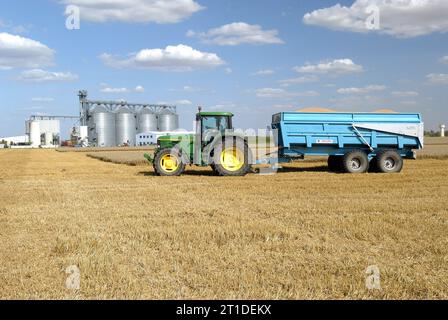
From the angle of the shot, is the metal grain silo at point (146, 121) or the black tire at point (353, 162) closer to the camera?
the black tire at point (353, 162)

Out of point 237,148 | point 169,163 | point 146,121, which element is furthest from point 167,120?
point 237,148

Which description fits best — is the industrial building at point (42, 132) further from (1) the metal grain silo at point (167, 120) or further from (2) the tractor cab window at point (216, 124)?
(2) the tractor cab window at point (216, 124)

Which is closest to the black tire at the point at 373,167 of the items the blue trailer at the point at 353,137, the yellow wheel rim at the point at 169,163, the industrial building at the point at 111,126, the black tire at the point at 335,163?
the blue trailer at the point at 353,137

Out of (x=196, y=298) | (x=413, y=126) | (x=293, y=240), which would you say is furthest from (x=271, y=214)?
(x=413, y=126)

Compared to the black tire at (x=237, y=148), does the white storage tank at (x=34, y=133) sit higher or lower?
higher

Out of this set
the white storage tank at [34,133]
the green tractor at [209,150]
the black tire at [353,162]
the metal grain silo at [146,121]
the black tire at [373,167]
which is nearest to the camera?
the green tractor at [209,150]

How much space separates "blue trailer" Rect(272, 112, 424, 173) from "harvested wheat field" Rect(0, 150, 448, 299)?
5.09 m

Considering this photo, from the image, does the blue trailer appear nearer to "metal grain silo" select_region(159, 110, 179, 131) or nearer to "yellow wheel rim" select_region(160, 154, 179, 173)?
"yellow wheel rim" select_region(160, 154, 179, 173)

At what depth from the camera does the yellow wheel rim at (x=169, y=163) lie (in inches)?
645

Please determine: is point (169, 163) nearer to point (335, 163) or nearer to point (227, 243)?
point (335, 163)

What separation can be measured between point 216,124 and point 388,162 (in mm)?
6113

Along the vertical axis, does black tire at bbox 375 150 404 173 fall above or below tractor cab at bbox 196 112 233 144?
below

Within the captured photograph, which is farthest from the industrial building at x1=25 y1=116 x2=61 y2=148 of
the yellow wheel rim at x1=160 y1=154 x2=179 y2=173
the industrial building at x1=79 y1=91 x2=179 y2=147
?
the yellow wheel rim at x1=160 y1=154 x2=179 y2=173

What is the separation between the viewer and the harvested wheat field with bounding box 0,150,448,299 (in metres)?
4.70
